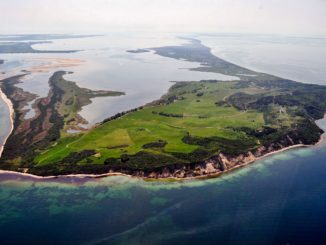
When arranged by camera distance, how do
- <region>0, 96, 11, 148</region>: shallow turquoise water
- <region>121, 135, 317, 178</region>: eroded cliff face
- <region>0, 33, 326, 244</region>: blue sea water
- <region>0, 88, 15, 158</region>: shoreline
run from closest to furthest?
<region>0, 33, 326, 244</region>: blue sea water, <region>121, 135, 317, 178</region>: eroded cliff face, <region>0, 88, 15, 158</region>: shoreline, <region>0, 96, 11, 148</region>: shallow turquoise water

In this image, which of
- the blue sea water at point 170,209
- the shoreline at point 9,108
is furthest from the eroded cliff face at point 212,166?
the shoreline at point 9,108

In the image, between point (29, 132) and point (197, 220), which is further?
point (29, 132)

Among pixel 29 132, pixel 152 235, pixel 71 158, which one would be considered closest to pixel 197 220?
pixel 152 235

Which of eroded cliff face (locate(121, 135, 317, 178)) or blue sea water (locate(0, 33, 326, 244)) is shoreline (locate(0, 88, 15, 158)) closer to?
blue sea water (locate(0, 33, 326, 244))

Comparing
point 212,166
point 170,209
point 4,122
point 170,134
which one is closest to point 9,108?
point 4,122

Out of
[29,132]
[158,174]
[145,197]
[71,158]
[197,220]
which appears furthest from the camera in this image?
[29,132]

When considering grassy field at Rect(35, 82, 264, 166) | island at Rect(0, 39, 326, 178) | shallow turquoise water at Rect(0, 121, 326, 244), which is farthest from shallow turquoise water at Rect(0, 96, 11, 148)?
shallow turquoise water at Rect(0, 121, 326, 244)

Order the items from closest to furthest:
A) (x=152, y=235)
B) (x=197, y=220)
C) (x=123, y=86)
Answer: (x=152, y=235), (x=197, y=220), (x=123, y=86)

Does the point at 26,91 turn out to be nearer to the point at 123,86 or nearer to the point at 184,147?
the point at 123,86
